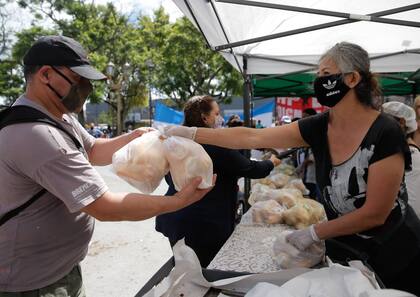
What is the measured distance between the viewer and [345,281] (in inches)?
42.9

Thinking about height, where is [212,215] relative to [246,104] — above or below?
below

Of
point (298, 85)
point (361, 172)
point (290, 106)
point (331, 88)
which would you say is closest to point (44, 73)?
point (331, 88)

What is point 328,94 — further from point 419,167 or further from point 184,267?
point 419,167

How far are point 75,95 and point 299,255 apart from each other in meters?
1.21

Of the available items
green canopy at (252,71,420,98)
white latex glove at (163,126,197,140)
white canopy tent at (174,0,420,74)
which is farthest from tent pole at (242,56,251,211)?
white latex glove at (163,126,197,140)

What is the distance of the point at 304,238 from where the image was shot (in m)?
1.57

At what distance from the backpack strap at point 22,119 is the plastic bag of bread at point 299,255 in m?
1.07

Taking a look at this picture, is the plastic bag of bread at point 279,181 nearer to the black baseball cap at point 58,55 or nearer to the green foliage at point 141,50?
the black baseball cap at point 58,55

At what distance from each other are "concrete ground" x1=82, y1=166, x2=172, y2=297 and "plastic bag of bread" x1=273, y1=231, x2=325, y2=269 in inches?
86.6

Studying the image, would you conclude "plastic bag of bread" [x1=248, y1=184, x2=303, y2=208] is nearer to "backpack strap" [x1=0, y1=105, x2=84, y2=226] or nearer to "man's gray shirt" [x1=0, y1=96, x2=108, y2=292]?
"man's gray shirt" [x1=0, y1=96, x2=108, y2=292]

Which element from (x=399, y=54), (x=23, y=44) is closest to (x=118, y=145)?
(x=399, y=54)

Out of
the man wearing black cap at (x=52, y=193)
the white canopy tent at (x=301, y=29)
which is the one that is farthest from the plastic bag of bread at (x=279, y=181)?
the man wearing black cap at (x=52, y=193)

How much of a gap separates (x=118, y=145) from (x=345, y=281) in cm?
134

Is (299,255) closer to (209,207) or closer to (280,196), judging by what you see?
(209,207)
